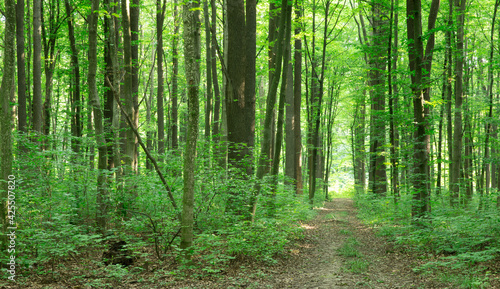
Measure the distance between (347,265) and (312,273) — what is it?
0.89 meters

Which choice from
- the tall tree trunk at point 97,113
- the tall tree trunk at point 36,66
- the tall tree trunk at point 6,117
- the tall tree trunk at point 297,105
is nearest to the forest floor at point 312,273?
the tall tree trunk at point 6,117

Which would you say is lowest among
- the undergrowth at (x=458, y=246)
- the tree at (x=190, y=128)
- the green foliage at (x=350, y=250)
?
the green foliage at (x=350, y=250)

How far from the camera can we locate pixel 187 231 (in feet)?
17.5

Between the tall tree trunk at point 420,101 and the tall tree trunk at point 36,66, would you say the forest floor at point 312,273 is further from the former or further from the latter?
the tall tree trunk at point 36,66

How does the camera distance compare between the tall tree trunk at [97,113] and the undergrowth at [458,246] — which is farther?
the tall tree trunk at [97,113]

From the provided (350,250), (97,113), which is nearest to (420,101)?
(350,250)

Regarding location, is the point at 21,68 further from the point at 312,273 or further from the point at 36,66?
the point at 312,273

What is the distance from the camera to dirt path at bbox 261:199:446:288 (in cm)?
529

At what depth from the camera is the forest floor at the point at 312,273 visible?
499cm

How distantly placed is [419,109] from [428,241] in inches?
123

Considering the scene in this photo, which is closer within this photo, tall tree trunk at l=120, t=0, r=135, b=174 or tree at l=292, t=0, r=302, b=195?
tall tree trunk at l=120, t=0, r=135, b=174

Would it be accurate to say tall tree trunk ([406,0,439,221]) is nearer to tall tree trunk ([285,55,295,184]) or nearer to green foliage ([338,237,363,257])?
green foliage ([338,237,363,257])

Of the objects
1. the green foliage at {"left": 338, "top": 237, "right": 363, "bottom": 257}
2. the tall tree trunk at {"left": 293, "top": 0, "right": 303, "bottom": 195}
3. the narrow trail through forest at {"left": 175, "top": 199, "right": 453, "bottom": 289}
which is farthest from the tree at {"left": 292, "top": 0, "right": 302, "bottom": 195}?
the green foliage at {"left": 338, "top": 237, "right": 363, "bottom": 257}

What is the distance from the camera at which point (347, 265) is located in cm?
638
